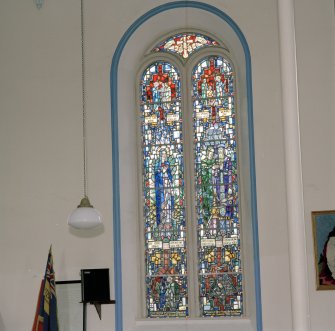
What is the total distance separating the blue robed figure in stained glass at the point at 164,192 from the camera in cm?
795

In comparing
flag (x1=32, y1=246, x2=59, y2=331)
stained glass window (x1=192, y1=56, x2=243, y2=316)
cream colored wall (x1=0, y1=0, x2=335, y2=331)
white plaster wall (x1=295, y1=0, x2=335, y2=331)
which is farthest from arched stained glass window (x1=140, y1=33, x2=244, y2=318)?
flag (x1=32, y1=246, x2=59, y2=331)

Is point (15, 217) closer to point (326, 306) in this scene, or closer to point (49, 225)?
point (49, 225)

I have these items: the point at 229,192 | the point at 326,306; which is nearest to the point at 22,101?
the point at 229,192

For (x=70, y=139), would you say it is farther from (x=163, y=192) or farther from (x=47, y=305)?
(x=47, y=305)

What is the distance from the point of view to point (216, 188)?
7.89m

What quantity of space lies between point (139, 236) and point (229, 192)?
1.05 meters

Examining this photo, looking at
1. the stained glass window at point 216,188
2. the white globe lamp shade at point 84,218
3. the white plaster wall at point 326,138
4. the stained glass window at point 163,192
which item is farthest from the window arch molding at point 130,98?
the white globe lamp shade at point 84,218

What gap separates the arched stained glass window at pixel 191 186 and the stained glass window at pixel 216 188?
1 centimetres

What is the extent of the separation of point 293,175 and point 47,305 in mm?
5116

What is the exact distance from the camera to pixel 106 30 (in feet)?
25.8

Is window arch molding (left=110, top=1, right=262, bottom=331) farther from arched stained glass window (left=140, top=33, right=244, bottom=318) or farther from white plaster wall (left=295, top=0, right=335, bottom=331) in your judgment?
white plaster wall (left=295, top=0, right=335, bottom=331)

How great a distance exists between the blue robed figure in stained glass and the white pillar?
5.92 meters

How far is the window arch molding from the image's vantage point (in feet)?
24.2

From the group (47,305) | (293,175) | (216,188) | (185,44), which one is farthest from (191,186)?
(293,175)
